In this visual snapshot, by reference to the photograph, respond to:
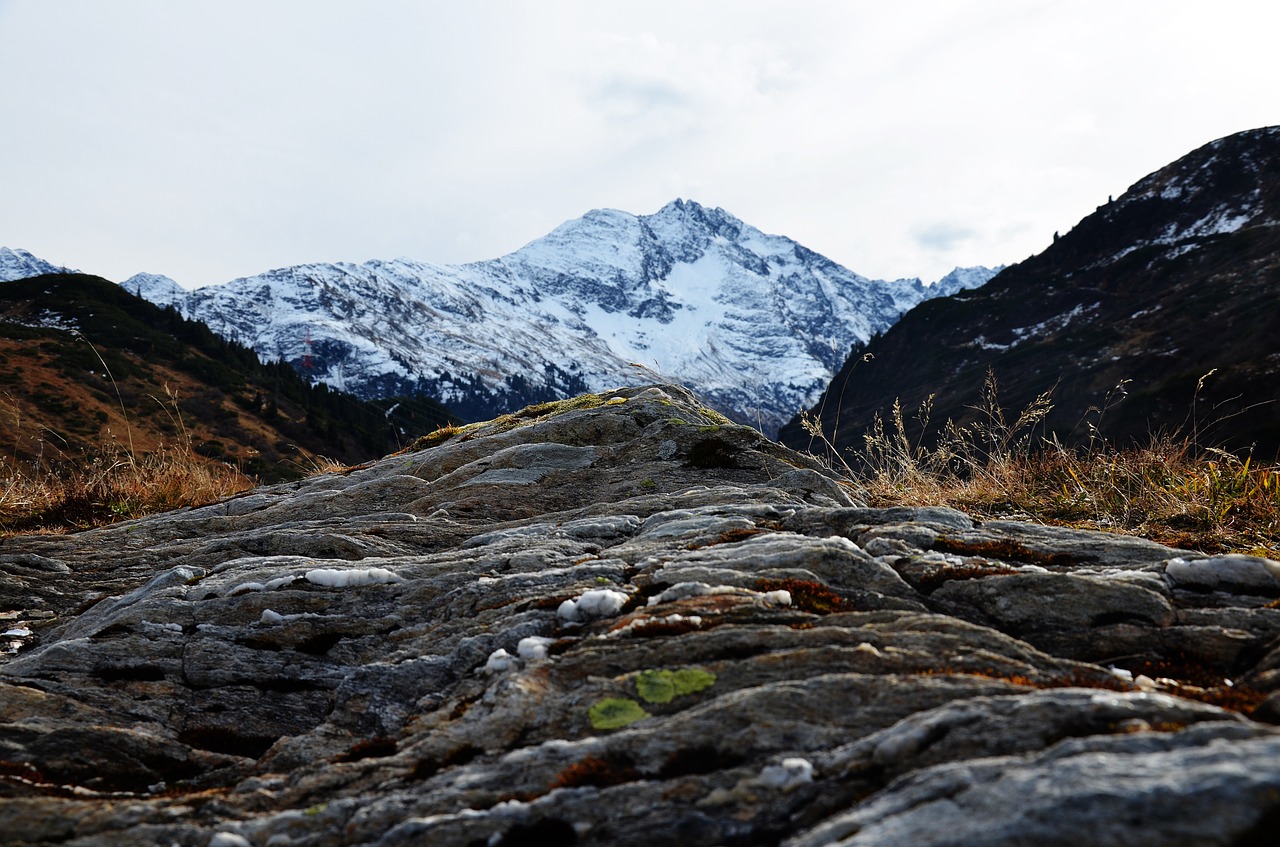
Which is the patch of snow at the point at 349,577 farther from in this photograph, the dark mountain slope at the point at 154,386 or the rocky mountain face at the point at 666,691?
the dark mountain slope at the point at 154,386

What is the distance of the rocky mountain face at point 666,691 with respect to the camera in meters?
2.78

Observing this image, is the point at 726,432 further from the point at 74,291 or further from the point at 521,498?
the point at 74,291

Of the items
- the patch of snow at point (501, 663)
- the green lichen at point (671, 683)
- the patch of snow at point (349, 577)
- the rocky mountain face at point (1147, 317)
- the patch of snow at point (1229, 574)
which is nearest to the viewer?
the green lichen at point (671, 683)

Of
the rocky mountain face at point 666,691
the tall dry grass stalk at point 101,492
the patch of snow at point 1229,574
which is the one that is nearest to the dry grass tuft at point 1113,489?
the patch of snow at point 1229,574

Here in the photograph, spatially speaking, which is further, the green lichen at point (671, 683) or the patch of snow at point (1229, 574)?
the patch of snow at point (1229, 574)

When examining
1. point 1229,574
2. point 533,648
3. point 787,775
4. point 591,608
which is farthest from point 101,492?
point 1229,574

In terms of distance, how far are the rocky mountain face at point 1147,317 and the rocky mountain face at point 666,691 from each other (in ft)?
313

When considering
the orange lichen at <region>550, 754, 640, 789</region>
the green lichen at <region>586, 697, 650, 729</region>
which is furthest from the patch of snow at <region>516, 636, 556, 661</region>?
the orange lichen at <region>550, 754, 640, 789</region>

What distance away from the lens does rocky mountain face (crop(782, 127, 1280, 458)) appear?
10181cm

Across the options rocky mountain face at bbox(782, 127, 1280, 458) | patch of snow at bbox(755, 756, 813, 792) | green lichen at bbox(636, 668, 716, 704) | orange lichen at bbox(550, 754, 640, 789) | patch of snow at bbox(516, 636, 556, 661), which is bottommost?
orange lichen at bbox(550, 754, 640, 789)

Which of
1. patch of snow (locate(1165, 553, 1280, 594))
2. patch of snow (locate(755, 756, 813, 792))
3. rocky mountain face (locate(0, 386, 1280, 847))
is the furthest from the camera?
patch of snow (locate(1165, 553, 1280, 594))

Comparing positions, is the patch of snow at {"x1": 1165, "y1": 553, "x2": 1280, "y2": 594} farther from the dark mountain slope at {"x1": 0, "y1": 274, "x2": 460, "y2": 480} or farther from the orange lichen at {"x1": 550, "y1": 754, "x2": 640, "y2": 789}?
the dark mountain slope at {"x1": 0, "y1": 274, "x2": 460, "y2": 480}

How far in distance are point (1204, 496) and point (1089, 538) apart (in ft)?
11.9

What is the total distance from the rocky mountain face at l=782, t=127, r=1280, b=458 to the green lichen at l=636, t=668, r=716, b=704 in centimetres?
9743
